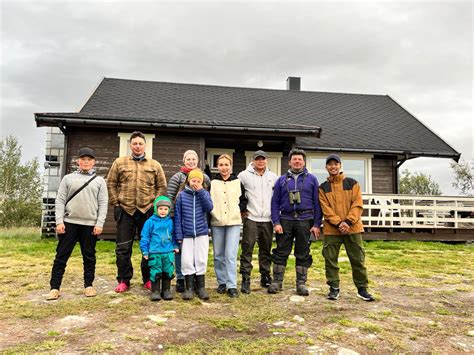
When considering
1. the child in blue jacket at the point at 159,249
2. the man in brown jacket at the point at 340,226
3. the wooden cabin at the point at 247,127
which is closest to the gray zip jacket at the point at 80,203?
the child in blue jacket at the point at 159,249

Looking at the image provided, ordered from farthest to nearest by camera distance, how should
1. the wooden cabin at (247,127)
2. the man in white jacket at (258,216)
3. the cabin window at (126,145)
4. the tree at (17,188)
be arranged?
the tree at (17,188)
the cabin window at (126,145)
the wooden cabin at (247,127)
the man in white jacket at (258,216)

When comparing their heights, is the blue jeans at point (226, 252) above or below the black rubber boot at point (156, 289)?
above

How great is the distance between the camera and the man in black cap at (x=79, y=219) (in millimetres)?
4246

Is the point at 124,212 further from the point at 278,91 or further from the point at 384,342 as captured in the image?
the point at 278,91

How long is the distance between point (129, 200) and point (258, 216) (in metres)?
1.61

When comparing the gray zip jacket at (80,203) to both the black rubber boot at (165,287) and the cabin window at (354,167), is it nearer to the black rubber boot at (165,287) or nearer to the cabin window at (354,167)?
the black rubber boot at (165,287)

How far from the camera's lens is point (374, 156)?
41.7ft

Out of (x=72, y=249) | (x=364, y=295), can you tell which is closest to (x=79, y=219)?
(x=72, y=249)

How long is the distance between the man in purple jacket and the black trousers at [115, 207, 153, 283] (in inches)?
62.2

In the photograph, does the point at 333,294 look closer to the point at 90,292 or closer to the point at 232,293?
the point at 232,293

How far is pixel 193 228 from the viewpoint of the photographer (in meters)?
4.25

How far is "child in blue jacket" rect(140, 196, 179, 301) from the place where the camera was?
4121mm

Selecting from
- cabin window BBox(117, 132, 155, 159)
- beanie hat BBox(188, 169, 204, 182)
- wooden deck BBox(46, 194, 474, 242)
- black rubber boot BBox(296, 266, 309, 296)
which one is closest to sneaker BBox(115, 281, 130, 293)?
beanie hat BBox(188, 169, 204, 182)

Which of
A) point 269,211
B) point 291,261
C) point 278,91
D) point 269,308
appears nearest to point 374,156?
point 278,91
